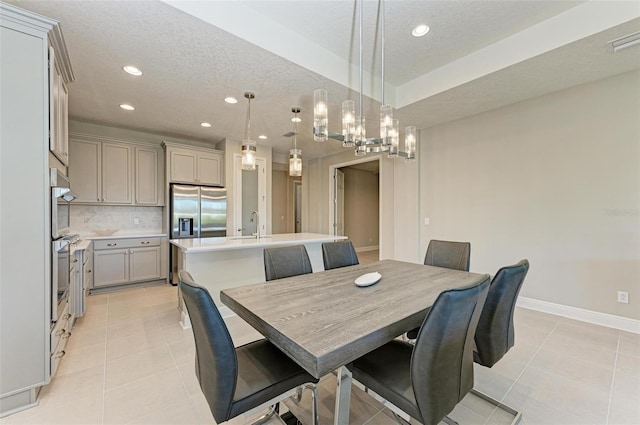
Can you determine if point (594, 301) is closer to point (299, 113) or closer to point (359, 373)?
point (359, 373)

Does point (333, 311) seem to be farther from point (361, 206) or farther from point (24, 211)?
point (361, 206)

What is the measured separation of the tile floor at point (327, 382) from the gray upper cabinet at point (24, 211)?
279mm

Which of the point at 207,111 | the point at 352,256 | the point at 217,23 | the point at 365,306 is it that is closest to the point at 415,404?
the point at 365,306

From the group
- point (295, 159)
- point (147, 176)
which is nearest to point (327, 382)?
point (295, 159)

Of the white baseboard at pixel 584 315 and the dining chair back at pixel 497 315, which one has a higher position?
the dining chair back at pixel 497 315

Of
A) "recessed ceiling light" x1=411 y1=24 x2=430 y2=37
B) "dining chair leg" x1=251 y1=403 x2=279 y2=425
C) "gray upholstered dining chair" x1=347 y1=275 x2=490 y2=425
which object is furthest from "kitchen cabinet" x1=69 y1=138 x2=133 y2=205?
"gray upholstered dining chair" x1=347 y1=275 x2=490 y2=425

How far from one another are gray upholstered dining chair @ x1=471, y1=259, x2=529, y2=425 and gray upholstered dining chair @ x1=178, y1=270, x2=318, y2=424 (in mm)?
1006

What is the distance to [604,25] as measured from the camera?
2148mm

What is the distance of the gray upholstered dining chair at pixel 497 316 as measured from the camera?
1.49m

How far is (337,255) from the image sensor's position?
2.69m

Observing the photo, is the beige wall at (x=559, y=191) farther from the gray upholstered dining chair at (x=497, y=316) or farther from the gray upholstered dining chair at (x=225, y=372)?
the gray upholstered dining chair at (x=225, y=372)

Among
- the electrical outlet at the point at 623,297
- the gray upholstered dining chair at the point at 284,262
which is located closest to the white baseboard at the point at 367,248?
the electrical outlet at the point at 623,297

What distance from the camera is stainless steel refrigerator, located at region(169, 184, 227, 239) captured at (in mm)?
4609

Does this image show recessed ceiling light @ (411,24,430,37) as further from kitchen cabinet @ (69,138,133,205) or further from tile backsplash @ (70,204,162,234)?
tile backsplash @ (70,204,162,234)
